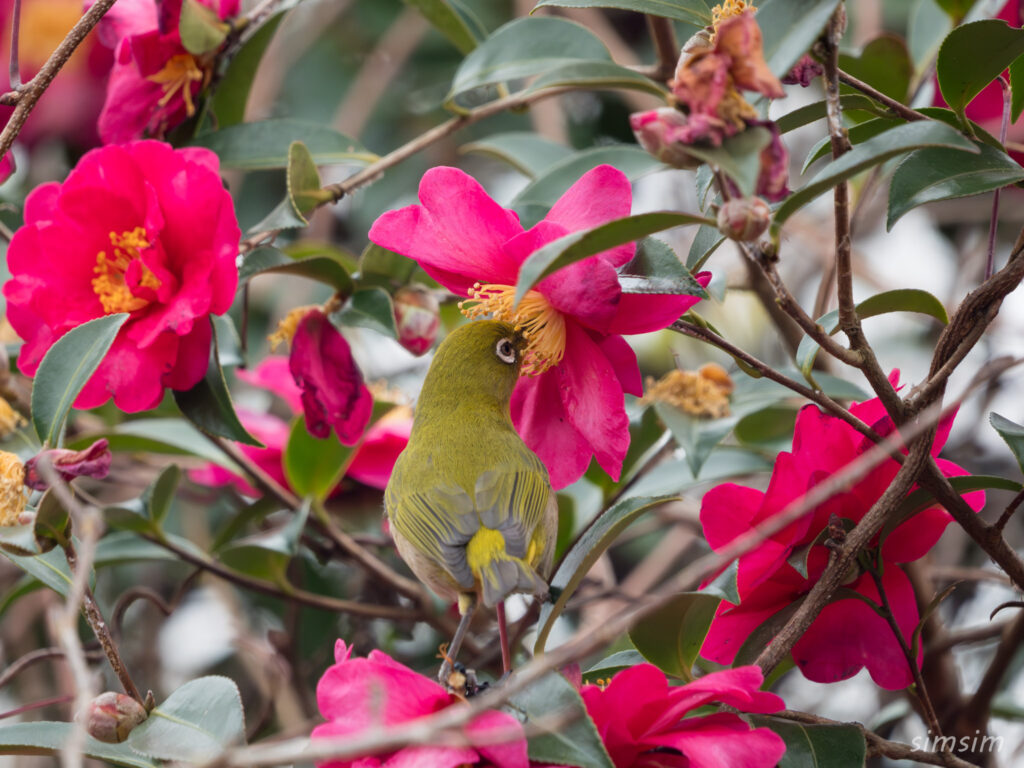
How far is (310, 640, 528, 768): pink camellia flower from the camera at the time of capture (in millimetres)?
656

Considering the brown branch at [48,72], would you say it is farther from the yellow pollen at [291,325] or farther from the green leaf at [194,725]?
the green leaf at [194,725]

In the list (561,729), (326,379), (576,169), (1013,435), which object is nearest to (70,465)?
(326,379)

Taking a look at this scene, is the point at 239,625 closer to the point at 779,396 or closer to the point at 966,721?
the point at 779,396

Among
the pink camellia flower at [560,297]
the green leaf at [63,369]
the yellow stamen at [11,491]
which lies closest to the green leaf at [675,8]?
the pink camellia flower at [560,297]

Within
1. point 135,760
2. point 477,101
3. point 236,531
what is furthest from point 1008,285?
point 477,101

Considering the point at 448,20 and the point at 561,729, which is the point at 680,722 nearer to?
the point at 561,729

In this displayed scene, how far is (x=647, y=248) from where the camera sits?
2.70 ft

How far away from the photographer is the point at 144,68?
3.81ft

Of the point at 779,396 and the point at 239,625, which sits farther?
the point at 239,625

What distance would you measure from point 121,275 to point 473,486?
0.43m

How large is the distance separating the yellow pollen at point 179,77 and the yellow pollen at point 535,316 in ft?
1.66

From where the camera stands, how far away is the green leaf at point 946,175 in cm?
82

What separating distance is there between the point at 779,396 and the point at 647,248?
21.6 inches

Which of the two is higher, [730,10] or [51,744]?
[730,10]
